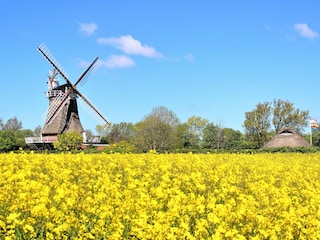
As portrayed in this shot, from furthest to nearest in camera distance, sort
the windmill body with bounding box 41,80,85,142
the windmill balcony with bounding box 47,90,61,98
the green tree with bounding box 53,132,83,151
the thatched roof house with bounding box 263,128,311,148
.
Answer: the windmill balcony with bounding box 47,90,61,98
the windmill body with bounding box 41,80,85,142
the thatched roof house with bounding box 263,128,311,148
the green tree with bounding box 53,132,83,151

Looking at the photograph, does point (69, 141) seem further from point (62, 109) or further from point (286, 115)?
point (286, 115)

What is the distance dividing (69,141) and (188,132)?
41077mm

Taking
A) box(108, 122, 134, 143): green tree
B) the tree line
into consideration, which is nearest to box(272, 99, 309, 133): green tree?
the tree line

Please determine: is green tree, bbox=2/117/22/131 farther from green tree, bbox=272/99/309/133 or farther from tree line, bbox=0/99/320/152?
green tree, bbox=272/99/309/133

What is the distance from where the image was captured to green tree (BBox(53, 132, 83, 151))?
4606 cm

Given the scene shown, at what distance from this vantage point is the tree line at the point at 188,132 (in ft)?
184

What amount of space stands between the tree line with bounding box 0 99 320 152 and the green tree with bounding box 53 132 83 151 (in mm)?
199

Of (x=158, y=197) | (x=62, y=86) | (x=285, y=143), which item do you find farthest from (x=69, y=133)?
(x=158, y=197)

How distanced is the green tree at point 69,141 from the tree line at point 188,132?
0.20 meters

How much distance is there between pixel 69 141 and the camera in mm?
46281

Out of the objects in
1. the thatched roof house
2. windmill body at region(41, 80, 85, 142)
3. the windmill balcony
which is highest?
the windmill balcony

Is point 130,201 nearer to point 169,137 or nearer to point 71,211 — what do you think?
point 71,211

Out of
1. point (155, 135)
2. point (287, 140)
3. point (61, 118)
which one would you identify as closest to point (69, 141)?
point (61, 118)

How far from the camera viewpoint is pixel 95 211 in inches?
263
